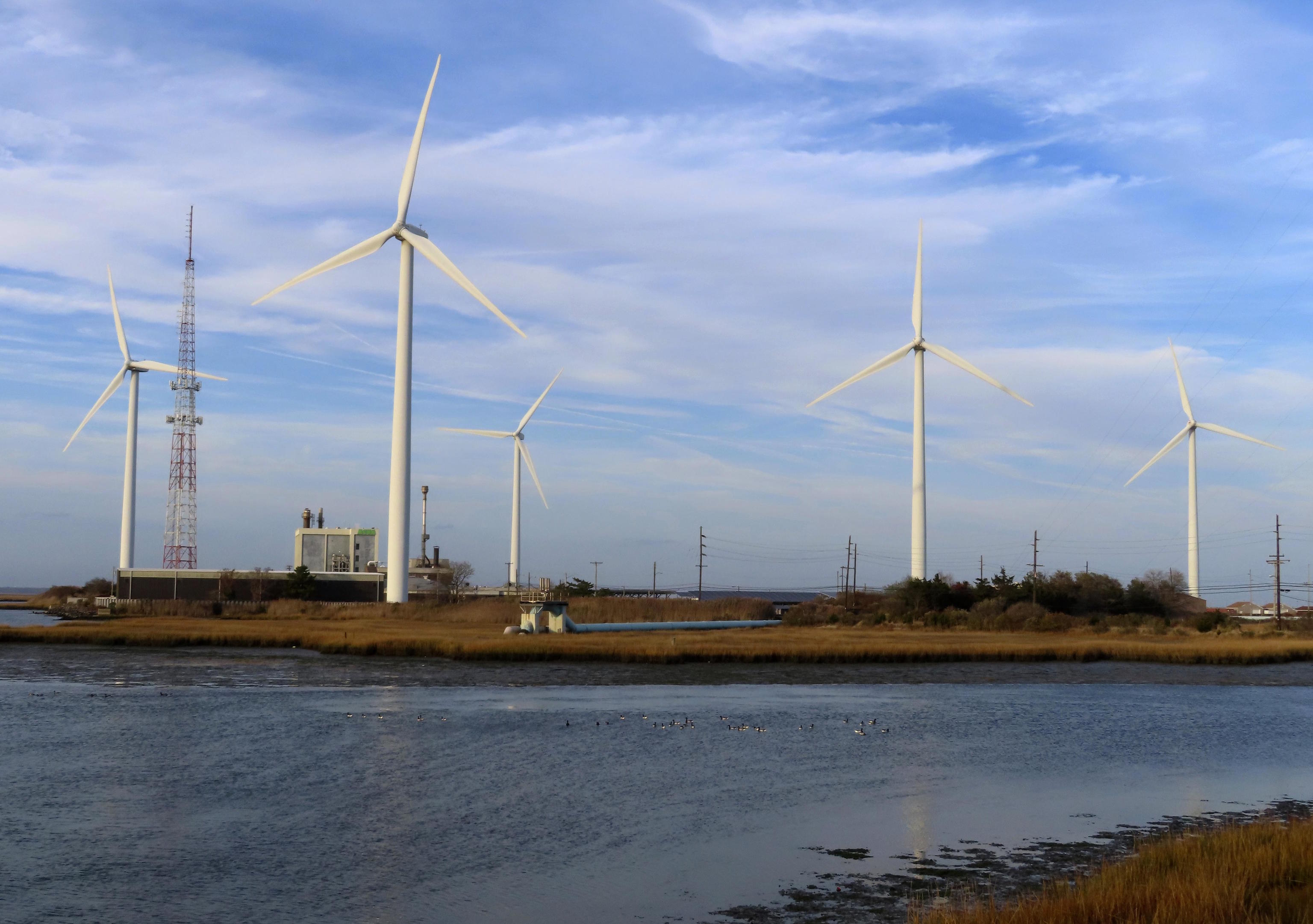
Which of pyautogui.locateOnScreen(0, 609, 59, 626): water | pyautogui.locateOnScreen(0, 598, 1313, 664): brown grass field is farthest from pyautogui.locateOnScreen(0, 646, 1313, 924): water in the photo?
pyautogui.locateOnScreen(0, 609, 59, 626): water

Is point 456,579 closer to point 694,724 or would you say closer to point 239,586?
point 239,586

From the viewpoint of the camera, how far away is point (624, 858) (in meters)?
17.9

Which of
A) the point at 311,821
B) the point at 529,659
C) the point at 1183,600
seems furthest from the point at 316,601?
the point at 311,821

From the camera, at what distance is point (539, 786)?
2352 centimetres

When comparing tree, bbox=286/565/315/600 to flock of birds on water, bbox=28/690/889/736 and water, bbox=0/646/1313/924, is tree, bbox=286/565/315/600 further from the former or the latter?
flock of birds on water, bbox=28/690/889/736

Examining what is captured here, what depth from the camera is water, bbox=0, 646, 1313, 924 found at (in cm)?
1616

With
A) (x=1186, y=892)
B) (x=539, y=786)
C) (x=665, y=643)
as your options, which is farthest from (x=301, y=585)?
(x=1186, y=892)

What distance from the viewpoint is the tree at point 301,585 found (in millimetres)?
103250

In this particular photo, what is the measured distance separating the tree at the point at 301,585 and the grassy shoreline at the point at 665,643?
22.6m

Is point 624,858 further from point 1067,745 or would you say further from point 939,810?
point 1067,745

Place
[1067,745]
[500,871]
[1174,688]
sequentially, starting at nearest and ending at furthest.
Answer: [500,871] → [1067,745] → [1174,688]

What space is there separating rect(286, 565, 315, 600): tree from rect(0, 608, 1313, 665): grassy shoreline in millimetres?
22627

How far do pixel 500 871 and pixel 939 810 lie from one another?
28.4 feet

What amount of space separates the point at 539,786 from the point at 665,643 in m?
36.5
